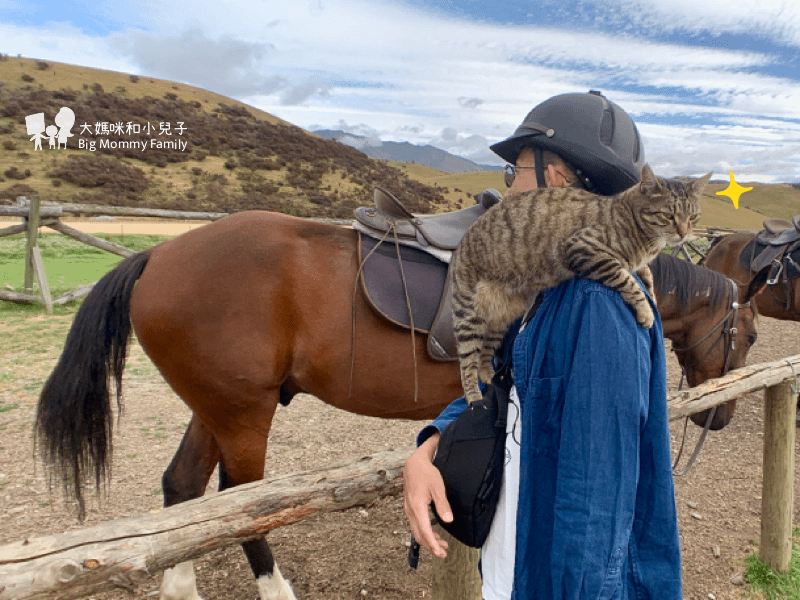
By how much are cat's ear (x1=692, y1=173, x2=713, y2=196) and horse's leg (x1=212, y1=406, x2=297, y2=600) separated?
221 cm

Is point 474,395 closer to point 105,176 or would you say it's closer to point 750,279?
point 750,279

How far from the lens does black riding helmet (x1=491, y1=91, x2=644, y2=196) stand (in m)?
1.55

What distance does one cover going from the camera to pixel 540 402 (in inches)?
43.8

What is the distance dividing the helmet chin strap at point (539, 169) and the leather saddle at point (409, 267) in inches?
53.2

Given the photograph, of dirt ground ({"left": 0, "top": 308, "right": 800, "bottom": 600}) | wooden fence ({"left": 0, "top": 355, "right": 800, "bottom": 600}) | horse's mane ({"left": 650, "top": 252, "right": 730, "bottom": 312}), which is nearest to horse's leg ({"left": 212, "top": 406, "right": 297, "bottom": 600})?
dirt ground ({"left": 0, "top": 308, "right": 800, "bottom": 600})

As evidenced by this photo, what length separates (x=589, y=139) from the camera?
1552 millimetres

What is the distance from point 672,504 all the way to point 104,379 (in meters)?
2.70

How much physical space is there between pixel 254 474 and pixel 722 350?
13.3 ft

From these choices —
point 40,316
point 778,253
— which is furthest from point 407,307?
point 40,316

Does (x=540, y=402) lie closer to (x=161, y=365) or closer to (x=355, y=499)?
(x=355, y=499)

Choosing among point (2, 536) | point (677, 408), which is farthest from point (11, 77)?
point (677, 408)

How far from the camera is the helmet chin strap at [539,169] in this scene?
64.2 inches
